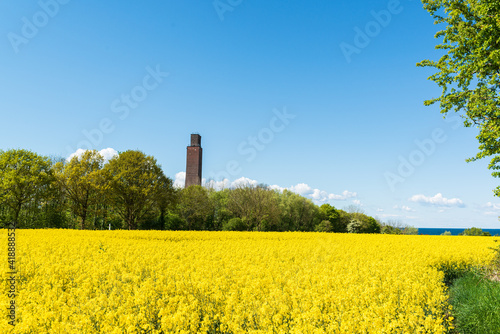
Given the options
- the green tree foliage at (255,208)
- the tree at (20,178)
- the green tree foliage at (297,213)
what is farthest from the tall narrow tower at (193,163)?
the tree at (20,178)

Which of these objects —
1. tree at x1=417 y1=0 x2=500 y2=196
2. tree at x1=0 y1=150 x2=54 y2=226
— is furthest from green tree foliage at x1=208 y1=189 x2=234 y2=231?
tree at x1=417 y1=0 x2=500 y2=196

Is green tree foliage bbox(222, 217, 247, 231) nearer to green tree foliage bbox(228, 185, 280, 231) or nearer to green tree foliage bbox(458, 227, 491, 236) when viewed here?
green tree foliage bbox(228, 185, 280, 231)

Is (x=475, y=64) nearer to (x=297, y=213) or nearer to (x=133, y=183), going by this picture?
(x=133, y=183)

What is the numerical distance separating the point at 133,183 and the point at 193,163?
6066 centimetres

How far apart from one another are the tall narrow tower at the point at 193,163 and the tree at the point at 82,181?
5614 cm

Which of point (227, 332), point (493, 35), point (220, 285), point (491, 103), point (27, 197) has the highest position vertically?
point (493, 35)

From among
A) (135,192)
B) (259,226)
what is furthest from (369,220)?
(135,192)

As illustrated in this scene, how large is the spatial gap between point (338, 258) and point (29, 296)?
36.8 ft

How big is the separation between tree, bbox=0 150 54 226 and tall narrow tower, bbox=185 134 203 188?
59.0 meters

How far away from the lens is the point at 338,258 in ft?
44.4

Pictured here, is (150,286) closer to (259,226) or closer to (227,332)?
(227,332)

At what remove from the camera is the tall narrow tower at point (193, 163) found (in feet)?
322

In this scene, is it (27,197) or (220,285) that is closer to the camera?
(220,285)

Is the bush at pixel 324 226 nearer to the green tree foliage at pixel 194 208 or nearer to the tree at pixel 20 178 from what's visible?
the green tree foliage at pixel 194 208
